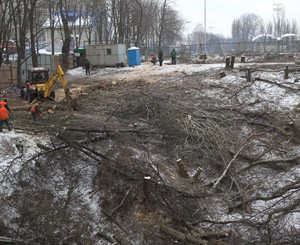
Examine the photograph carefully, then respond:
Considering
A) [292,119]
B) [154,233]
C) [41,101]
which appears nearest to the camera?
[154,233]

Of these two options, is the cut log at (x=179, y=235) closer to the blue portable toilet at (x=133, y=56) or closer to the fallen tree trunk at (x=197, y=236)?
the fallen tree trunk at (x=197, y=236)

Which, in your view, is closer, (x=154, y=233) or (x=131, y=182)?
(x=154, y=233)

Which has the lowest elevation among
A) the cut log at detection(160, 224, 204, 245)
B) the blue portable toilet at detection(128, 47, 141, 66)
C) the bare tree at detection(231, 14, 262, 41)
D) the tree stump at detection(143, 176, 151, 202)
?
the cut log at detection(160, 224, 204, 245)

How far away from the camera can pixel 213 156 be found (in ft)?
34.3

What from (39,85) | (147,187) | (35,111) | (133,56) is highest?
(133,56)

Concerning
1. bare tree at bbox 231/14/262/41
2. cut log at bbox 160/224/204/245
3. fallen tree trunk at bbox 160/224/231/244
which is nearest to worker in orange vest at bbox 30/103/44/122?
cut log at bbox 160/224/204/245

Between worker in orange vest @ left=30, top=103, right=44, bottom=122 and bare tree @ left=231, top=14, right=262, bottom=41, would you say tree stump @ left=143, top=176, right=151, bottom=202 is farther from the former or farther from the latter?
bare tree @ left=231, top=14, right=262, bottom=41

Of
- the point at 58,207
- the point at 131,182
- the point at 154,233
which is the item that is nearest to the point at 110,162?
the point at 131,182

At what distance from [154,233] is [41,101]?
1041 cm

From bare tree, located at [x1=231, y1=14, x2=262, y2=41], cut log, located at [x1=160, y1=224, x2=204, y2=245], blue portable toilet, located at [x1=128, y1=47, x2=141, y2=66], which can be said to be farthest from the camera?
bare tree, located at [x1=231, y1=14, x2=262, y2=41]

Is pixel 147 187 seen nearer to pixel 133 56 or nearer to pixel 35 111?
pixel 35 111

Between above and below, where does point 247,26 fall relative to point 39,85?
above

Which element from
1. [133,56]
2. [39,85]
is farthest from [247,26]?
[39,85]

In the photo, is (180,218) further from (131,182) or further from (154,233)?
(131,182)
